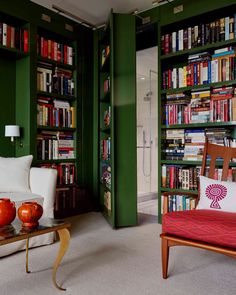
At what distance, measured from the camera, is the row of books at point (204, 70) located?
2.83m

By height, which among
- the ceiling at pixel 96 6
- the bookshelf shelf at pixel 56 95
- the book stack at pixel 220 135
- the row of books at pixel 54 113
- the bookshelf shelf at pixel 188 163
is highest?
the ceiling at pixel 96 6

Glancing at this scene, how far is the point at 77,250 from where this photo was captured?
7.86ft

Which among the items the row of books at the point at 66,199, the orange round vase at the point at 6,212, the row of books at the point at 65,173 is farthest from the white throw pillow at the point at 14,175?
the orange round vase at the point at 6,212

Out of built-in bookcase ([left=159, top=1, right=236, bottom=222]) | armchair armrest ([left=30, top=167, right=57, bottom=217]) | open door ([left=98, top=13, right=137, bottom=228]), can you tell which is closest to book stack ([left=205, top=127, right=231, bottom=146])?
built-in bookcase ([left=159, top=1, right=236, bottom=222])

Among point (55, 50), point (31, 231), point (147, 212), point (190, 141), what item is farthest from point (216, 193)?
point (55, 50)

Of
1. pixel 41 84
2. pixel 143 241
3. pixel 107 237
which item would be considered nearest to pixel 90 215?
pixel 107 237

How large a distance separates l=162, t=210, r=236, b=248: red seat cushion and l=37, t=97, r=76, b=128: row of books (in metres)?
2.07

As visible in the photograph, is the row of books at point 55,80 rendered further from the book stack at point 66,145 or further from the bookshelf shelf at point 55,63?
the book stack at point 66,145

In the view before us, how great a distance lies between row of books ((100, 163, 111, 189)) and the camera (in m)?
A: 3.36

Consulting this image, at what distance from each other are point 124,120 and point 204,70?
0.99 m

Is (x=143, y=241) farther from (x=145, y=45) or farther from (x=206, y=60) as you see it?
(x=145, y=45)

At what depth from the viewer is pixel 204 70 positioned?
2986 millimetres

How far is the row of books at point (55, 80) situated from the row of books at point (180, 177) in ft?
5.21

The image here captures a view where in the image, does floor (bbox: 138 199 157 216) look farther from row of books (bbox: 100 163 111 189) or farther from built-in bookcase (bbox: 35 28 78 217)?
built-in bookcase (bbox: 35 28 78 217)
